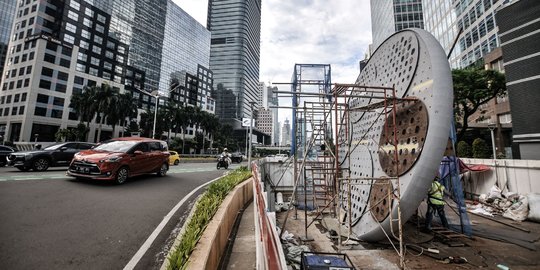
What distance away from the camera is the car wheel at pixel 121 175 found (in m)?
8.13

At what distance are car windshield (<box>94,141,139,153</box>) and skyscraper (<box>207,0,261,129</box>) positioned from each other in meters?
118

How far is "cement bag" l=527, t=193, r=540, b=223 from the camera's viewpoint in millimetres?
8953

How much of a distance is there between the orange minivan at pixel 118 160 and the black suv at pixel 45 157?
14.2ft

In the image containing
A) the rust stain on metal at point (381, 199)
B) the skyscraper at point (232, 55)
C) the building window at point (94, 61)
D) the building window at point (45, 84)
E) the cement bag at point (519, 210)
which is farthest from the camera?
the skyscraper at point (232, 55)

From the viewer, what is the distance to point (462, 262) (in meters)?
5.45

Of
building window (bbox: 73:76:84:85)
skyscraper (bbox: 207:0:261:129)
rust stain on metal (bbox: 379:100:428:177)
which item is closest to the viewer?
rust stain on metal (bbox: 379:100:428:177)

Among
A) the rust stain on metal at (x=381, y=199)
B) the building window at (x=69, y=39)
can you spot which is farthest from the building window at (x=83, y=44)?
the rust stain on metal at (x=381, y=199)

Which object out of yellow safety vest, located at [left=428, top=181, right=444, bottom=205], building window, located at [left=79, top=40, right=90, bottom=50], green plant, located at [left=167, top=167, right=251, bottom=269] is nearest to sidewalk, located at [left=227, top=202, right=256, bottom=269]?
green plant, located at [left=167, top=167, right=251, bottom=269]

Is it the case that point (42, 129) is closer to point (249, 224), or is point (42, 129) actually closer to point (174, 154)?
point (174, 154)

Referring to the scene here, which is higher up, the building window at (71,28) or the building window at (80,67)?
the building window at (71,28)

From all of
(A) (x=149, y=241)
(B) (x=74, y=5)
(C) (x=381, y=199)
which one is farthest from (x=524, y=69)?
(B) (x=74, y=5)

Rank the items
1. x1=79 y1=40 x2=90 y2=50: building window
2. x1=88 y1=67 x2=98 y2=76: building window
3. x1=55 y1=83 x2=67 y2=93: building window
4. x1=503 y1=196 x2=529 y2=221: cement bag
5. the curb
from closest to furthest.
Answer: the curb → x1=503 y1=196 x2=529 y2=221: cement bag → x1=55 y1=83 x2=67 y2=93: building window → x1=79 y1=40 x2=90 y2=50: building window → x1=88 y1=67 x2=98 y2=76: building window

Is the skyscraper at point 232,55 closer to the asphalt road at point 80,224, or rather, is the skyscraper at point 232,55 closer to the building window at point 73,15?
the building window at point 73,15

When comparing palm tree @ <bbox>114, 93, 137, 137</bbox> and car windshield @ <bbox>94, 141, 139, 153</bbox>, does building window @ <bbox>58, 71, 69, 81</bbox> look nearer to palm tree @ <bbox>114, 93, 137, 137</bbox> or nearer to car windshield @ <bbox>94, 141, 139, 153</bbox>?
palm tree @ <bbox>114, 93, 137, 137</bbox>
